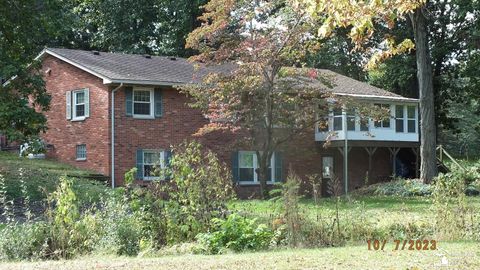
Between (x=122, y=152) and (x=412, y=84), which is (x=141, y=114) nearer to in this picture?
(x=122, y=152)

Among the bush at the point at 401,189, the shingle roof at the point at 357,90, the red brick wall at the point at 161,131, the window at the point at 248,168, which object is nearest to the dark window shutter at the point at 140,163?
the red brick wall at the point at 161,131

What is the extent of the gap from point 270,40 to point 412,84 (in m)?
21.1

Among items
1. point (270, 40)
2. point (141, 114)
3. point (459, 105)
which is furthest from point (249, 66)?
point (459, 105)

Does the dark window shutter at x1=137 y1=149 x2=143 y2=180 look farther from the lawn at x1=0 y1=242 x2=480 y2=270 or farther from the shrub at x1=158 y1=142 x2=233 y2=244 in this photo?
the lawn at x1=0 y1=242 x2=480 y2=270

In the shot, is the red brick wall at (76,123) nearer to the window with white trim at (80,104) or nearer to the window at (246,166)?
the window with white trim at (80,104)

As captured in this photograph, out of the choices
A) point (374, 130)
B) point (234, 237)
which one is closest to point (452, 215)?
point (234, 237)

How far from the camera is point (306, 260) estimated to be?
9.12 m

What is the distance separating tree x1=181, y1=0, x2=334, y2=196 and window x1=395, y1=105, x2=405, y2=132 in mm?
10296

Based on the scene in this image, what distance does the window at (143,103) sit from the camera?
27969mm

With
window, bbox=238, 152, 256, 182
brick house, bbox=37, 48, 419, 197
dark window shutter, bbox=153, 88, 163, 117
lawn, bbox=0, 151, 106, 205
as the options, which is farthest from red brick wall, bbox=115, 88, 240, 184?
lawn, bbox=0, 151, 106, 205

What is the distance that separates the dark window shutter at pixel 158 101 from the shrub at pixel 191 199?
1638 centimetres

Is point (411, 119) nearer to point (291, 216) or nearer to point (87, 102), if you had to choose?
point (87, 102)

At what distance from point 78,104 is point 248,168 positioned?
7905mm

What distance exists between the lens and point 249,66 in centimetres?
2388
